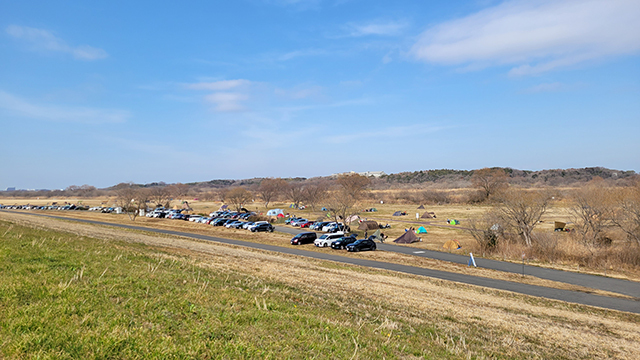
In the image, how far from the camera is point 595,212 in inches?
1647

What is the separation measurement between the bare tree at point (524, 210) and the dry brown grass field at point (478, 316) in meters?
23.9

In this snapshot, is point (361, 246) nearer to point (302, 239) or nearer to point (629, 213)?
point (302, 239)

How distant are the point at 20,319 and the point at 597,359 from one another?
1549 cm

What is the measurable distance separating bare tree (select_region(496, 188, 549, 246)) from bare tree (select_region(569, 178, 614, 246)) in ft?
13.8

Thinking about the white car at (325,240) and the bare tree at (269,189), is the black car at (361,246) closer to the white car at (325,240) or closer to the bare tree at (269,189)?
the white car at (325,240)

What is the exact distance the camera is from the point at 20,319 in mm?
6066

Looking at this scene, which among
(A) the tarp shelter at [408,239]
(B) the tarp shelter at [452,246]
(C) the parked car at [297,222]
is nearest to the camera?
(B) the tarp shelter at [452,246]

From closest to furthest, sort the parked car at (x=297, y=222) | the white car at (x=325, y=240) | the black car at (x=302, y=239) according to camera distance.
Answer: the white car at (x=325, y=240) → the black car at (x=302, y=239) → the parked car at (x=297, y=222)

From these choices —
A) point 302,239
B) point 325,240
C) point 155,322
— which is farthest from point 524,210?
point 155,322

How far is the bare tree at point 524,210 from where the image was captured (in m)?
42.8

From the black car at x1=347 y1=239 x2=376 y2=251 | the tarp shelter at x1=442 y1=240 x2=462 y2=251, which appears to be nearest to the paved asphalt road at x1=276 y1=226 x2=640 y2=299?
the tarp shelter at x1=442 y1=240 x2=462 y2=251

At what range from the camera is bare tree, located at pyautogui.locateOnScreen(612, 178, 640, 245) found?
37.2 meters

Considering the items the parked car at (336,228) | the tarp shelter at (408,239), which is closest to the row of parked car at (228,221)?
the parked car at (336,228)

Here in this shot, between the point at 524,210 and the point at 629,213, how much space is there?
9.51 meters
